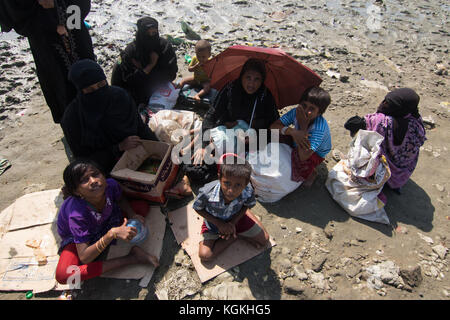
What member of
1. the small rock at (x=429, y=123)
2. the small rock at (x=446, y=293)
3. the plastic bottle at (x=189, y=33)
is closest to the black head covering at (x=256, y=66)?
the small rock at (x=446, y=293)

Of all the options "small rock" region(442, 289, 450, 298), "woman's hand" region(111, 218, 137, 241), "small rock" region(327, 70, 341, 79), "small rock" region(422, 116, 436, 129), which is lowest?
"small rock" region(442, 289, 450, 298)

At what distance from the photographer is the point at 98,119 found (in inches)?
107

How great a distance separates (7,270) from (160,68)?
319 centimetres

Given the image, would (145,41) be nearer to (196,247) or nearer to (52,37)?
(52,37)

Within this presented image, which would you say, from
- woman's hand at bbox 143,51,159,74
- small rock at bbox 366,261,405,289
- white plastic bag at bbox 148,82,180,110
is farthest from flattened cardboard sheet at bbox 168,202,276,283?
woman's hand at bbox 143,51,159,74

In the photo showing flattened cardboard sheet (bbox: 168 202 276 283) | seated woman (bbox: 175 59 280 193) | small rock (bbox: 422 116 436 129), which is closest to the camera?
flattened cardboard sheet (bbox: 168 202 276 283)

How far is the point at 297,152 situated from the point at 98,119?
213cm

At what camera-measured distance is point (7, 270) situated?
236 cm

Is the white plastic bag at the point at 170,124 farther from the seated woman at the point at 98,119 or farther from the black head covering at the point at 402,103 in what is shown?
the black head covering at the point at 402,103

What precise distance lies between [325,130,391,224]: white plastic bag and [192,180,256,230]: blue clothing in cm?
121

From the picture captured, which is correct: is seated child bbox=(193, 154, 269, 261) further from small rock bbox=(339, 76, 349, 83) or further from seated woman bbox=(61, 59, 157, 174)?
small rock bbox=(339, 76, 349, 83)

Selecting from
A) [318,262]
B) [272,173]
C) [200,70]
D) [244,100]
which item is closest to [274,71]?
[244,100]

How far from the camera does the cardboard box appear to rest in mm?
2613

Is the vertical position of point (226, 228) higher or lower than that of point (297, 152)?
lower
